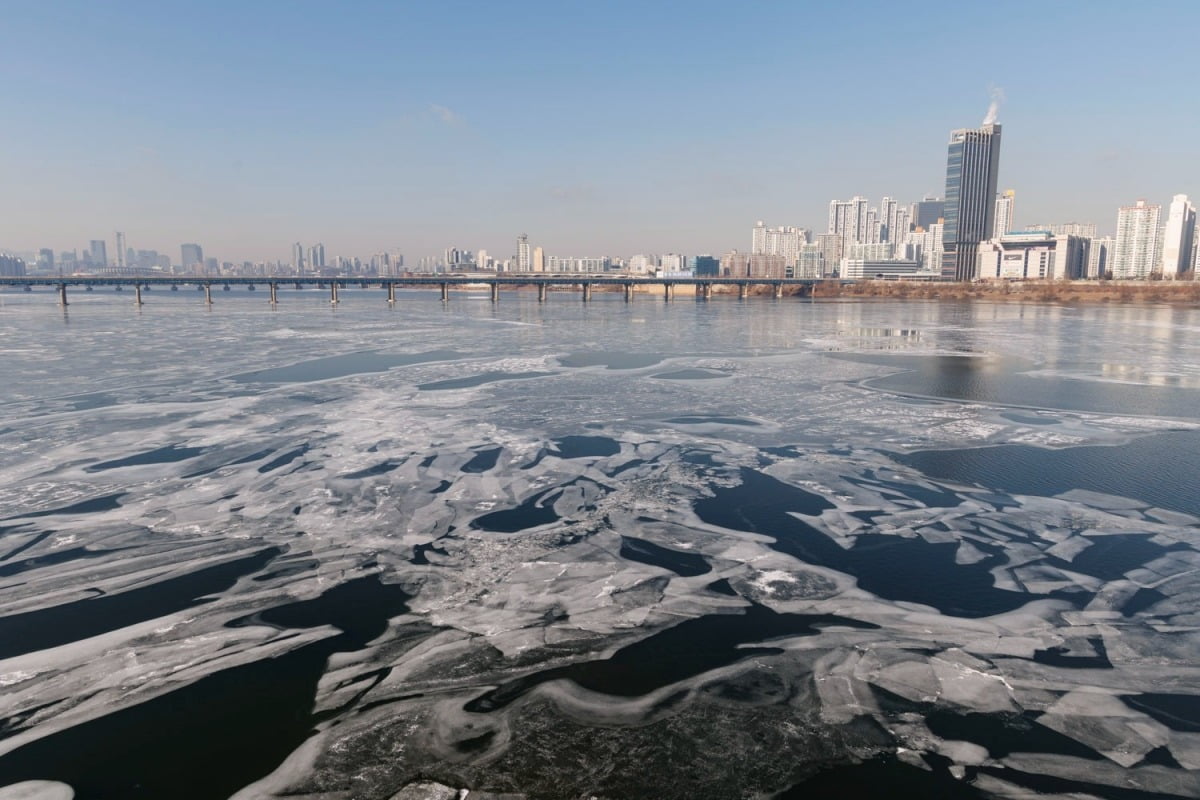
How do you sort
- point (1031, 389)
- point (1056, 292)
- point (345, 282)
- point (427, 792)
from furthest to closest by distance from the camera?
point (1056, 292)
point (345, 282)
point (1031, 389)
point (427, 792)

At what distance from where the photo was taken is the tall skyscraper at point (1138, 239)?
471 feet

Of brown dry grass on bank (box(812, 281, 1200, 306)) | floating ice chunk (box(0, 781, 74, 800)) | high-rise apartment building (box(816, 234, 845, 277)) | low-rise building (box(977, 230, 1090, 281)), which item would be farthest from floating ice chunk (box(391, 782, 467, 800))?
high-rise apartment building (box(816, 234, 845, 277))

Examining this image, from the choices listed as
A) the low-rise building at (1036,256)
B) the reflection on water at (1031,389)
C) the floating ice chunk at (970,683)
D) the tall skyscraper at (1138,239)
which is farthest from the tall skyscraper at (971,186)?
the floating ice chunk at (970,683)

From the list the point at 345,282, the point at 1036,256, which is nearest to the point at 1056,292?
the point at 1036,256

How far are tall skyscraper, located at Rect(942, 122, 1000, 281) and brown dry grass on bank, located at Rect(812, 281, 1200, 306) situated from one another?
71828 millimetres

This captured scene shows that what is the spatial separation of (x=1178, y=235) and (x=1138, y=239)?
39.2 feet

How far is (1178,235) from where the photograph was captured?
14825 centimetres

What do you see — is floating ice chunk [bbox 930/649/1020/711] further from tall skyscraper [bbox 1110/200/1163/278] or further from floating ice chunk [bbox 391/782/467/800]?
tall skyscraper [bbox 1110/200/1163/278]

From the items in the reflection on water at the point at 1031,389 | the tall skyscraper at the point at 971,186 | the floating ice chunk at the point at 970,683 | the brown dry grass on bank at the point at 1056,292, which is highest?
the tall skyscraper at the point at 971,186

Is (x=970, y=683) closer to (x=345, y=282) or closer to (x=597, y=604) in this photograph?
(x=597, y=604)

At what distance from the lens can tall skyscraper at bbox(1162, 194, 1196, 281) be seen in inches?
5812

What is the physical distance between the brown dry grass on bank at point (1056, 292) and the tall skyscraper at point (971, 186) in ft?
236

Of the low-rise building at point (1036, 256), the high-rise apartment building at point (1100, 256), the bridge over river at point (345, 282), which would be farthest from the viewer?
the high-rise apartment building at point (1100, 256)

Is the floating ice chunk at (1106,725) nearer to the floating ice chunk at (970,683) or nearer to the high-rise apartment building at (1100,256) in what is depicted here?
the floating ice chunk at (970,683)
